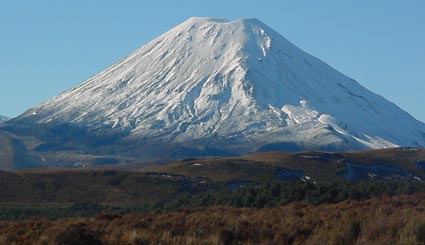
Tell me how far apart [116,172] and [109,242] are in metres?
75.1

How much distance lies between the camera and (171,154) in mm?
197375

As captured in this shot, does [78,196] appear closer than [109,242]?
No

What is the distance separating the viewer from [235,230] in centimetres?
1994

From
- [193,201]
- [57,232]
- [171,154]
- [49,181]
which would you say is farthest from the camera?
[171,154]

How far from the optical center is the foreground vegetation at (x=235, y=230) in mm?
18000

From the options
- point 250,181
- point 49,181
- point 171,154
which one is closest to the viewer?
point 49,181

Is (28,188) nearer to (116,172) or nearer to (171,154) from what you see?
(116,172)

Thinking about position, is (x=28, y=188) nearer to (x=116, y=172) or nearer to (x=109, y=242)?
(x=116, y=172)

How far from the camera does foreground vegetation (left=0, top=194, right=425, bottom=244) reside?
59.1ft

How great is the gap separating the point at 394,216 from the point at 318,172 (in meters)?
80.8

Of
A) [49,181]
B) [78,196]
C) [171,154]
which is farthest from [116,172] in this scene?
[171,154]

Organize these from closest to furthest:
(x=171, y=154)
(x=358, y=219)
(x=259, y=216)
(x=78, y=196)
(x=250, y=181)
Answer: (x=358, y=219), (x=259, y=216), (x=78, y=196), (x=250, y=181), (x=171, y=154)

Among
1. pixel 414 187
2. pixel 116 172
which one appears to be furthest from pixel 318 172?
pixel 414 187

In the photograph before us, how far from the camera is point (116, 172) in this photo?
92.8 meters
